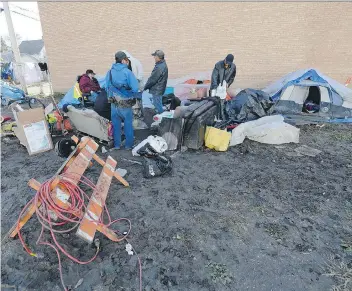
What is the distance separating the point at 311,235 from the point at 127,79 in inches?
155

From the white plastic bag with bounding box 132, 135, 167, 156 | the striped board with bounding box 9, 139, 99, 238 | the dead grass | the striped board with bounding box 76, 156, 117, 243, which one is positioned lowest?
the dead grass

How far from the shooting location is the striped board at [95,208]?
2746 mm

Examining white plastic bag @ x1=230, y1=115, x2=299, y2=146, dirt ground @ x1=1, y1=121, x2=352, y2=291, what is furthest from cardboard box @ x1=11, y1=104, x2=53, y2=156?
white plastic bag @ x1=230, y1=115, x2=299, y2=146

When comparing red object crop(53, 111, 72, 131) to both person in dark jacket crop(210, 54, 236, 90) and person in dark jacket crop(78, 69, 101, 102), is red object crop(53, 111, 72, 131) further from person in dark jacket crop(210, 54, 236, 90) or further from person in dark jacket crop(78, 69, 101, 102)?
person in dark jacket crop(210, 54, 236, 90)

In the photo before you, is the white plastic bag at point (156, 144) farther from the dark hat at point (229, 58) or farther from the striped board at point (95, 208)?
the dark hat at point (229, 58)

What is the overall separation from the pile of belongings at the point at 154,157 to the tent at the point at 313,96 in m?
4.56

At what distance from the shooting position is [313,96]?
8.30m

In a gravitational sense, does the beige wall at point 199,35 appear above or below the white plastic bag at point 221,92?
above

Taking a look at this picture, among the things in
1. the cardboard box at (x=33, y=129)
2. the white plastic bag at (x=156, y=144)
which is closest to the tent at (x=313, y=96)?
the white plastic bag at (x=156, y=144)

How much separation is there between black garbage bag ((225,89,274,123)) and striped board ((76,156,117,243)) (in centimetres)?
401

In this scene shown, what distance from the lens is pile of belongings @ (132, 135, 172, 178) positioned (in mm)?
4543

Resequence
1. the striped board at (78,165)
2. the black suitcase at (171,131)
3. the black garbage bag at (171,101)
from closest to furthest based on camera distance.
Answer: the striped board at (78,165), the black suitcase at (171,131), the black garbage bag at (171,101)

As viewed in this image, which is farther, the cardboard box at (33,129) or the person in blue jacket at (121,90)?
the cardboard box at (33,129)

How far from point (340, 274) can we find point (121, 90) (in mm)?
4334
